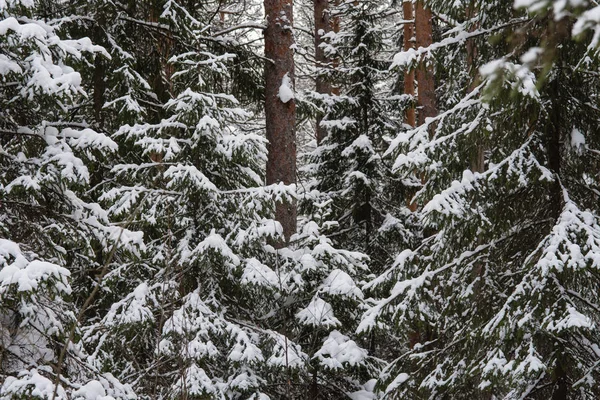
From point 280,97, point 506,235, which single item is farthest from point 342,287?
point 280,97

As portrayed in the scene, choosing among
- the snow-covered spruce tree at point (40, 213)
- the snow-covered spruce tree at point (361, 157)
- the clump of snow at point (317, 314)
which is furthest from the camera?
the snow-covered spruce tree at point (361, 157)

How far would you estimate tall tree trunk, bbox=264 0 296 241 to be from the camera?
8.63 metres

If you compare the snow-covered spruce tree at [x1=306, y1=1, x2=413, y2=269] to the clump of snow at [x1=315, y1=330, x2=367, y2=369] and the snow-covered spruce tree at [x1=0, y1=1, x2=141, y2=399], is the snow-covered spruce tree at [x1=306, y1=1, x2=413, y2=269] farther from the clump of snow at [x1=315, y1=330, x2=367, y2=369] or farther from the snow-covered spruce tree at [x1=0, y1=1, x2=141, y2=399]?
the snow-covered spruce tree at [x1=0, y1=1, x2=141, y2=399]

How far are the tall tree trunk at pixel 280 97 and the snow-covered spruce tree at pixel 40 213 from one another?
10.1ft

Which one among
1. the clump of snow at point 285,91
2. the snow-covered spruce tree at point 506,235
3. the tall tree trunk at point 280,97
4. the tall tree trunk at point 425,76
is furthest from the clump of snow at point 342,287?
the tall tree trunk at point 425,76

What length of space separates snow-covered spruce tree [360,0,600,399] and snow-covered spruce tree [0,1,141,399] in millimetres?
3057

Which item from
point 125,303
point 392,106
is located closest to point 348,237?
point 392,106

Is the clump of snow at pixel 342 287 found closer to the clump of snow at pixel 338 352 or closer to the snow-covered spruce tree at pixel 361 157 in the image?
the clump of snow at pixel 338 352

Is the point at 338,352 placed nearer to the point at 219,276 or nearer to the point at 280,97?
the point at 219,276

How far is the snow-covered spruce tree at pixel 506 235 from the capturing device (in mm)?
4910

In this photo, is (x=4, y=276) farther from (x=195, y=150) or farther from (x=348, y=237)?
(x=348, y=237)

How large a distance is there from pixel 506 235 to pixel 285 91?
4138mm

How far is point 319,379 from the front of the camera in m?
7.17

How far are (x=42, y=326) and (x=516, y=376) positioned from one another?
4.04 m
